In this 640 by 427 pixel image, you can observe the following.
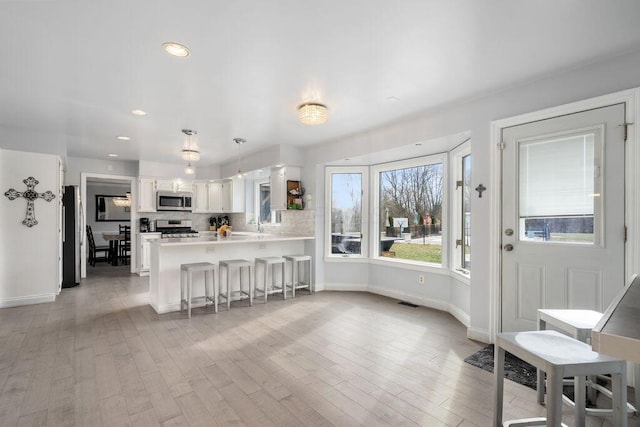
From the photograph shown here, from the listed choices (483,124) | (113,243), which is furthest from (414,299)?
(113,243)

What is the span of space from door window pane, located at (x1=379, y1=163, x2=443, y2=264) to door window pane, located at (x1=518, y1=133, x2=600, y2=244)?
153cm

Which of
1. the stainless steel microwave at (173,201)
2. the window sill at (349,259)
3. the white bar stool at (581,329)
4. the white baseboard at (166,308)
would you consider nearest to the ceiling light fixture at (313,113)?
the white bar stool at (581,329)

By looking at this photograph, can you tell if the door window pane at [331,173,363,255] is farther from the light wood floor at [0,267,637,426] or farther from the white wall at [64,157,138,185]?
the white wall at [64,157,138,185]

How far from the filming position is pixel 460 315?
377 centimetres

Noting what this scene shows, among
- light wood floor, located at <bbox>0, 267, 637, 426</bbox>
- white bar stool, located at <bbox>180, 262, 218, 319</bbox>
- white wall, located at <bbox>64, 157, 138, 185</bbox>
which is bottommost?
light wood floor, located at <bbox>0, 267, 637, 426</bbox>

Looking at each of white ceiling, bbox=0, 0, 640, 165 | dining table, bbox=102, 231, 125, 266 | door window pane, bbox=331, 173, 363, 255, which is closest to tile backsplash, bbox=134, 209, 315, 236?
door window pane, bbox=331, 173, 363, 255

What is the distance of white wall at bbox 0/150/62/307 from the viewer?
4.26 meters

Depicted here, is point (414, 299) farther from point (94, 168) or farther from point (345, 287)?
point (94, 168)

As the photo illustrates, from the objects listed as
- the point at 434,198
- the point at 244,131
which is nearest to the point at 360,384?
the point at 434,198

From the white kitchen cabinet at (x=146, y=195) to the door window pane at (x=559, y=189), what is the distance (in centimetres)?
705

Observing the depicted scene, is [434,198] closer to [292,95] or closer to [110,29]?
[292,95]

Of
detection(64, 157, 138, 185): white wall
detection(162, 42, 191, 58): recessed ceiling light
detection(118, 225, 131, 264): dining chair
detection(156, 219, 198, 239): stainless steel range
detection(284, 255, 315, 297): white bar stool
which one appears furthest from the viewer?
detection(118, 225, 131, 264): dining chair

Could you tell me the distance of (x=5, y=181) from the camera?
4254 millimetres

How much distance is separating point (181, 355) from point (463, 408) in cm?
235
